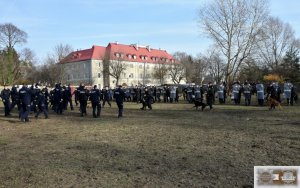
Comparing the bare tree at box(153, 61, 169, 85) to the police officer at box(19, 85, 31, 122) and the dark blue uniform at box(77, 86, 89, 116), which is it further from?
the police officer at box(19, 85, 31, 122)

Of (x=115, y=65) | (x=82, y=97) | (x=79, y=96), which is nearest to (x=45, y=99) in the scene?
(x=79, y=96)

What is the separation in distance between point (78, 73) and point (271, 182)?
382 ft

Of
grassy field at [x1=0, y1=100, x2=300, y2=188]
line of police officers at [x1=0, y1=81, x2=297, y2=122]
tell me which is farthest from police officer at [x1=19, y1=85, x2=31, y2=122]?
grassy field at [x1=0, y1=100, x2=300, y2=188]

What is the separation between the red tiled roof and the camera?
113125mm

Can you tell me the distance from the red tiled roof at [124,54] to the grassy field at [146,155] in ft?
305

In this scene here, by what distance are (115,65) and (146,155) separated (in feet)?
316

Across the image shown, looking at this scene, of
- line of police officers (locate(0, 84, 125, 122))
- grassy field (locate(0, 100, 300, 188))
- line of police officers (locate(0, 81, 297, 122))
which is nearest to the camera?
grassy field (locate(0, 100, 300, 188))

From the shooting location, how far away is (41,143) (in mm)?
12734

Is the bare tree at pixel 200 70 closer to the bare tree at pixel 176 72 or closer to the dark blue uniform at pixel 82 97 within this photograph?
the bare tree at pixel 176 72

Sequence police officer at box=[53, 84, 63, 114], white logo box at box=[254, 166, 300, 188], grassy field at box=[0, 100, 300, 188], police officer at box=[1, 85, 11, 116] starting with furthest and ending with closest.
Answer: police officer at box=[53, 84, 63, 114]
police officer at box=[1, 85, 11, 116]
grassy field at box=[0, 100, 300, 188]
white logo box at box=[254, 166, 300, 188]

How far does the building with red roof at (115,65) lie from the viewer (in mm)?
106625

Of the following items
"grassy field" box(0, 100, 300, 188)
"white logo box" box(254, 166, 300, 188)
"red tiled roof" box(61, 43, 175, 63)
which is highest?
"red tiled roof" box(61, 43, 175, 63)

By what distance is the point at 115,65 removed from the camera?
105500 mm

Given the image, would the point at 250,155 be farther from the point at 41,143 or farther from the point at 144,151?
the point at 41,143
